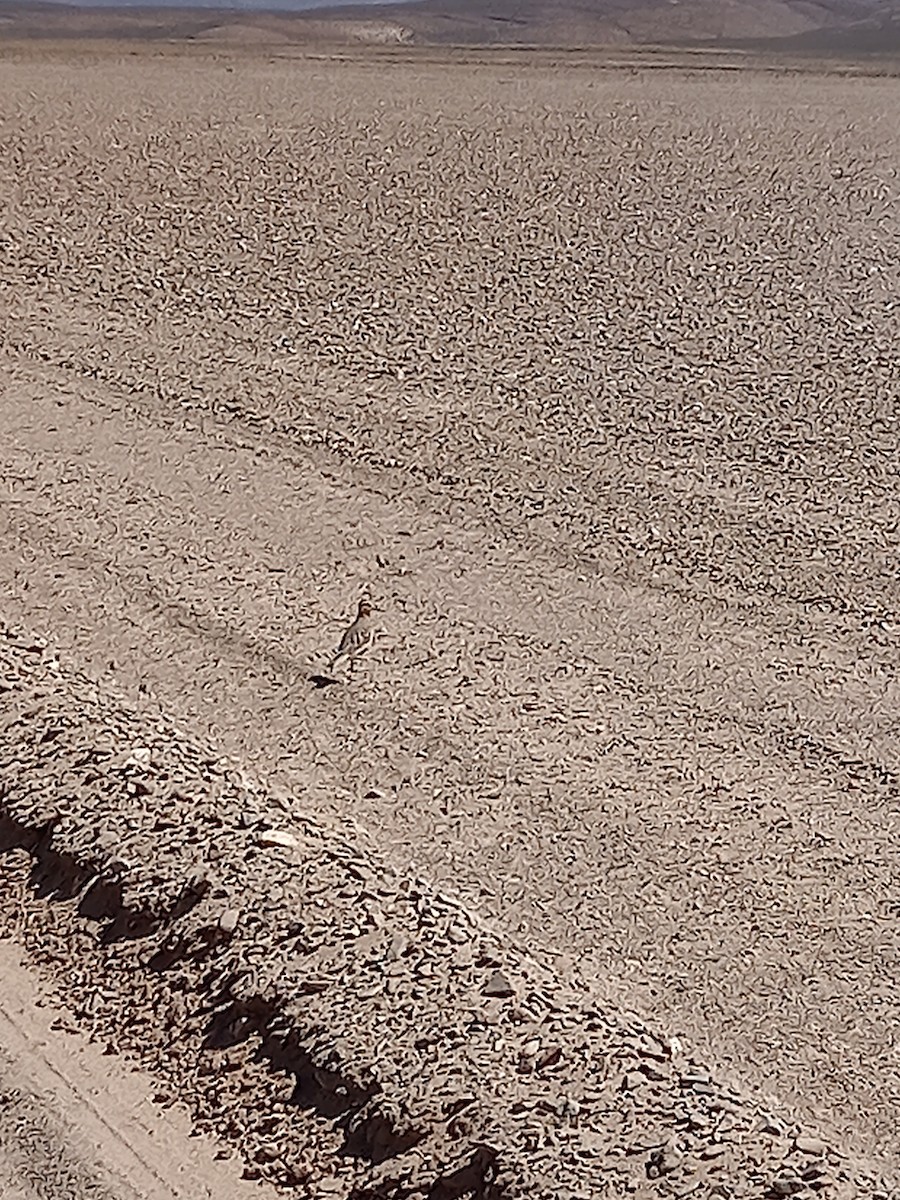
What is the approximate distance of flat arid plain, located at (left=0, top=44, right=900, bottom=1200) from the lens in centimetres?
459

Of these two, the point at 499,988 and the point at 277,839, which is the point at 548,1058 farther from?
the point at 277,839

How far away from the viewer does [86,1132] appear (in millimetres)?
4617

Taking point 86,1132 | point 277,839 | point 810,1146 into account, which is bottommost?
point 86,1132

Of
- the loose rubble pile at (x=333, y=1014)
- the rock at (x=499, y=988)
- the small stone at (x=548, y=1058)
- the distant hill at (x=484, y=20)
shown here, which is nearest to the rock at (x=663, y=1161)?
the loose rubble pile at (x=333, y=1014)

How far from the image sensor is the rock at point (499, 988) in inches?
188

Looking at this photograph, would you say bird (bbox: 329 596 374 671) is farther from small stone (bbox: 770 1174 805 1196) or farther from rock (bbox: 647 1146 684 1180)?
small stone (bbox: 770 1174 805 1196)

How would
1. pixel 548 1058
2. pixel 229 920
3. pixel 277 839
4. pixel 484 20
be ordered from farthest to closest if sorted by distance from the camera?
pixel 484 20 < pixel 277 839 < pixel 229 920 < pixel 548 1058

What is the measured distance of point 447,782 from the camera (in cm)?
599

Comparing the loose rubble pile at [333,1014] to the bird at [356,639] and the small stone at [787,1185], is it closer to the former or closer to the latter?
the small stone at [787,1185]

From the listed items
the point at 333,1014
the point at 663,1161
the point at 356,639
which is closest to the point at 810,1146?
the point at 663,1161

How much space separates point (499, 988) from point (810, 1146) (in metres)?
0.96

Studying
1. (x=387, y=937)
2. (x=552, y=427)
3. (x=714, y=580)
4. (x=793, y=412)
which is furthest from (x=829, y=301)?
(x=387, y=937)

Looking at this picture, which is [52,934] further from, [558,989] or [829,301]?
[829,301]

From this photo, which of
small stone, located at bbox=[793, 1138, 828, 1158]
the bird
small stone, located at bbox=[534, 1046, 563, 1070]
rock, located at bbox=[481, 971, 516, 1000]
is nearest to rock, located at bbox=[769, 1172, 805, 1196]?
small stone, located at bbox=[793, 1138, 828, 1158]
